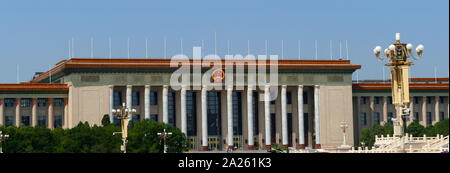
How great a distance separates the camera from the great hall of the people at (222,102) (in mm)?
99812

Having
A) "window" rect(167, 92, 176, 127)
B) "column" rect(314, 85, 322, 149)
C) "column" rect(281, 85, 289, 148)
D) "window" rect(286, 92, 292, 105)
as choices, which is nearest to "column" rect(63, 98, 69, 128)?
"window" rect(167, 92, 176, 127)

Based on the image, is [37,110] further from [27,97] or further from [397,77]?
[397,77]

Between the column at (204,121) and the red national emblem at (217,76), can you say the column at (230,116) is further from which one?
the column at (204,121)

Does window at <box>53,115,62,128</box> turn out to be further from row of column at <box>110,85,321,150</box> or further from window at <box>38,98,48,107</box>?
row of column at <box>110,85,321,150</box>

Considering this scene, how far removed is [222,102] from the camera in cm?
10594

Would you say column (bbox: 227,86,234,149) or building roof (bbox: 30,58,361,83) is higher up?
building roof (bbox: 30,58,361,83)

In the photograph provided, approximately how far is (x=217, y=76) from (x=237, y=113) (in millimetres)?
7136

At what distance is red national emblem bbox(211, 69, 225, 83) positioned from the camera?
10262 centimetres

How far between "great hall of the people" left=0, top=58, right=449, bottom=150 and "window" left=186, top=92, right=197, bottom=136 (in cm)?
12

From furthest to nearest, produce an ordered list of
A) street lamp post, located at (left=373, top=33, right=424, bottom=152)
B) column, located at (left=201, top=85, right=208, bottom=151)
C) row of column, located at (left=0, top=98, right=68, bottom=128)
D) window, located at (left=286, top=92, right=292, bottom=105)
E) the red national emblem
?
window, located at (left=286, top=92, right=292, bottom=105)
column, located at (left=201, top=85, right=208, bottom=151)
the red national emblem
row of column, located at (left=0, top=98, right=68, bottom=128)
street lamp post, located at (left=373, top=33, right=424, bottom=152)
